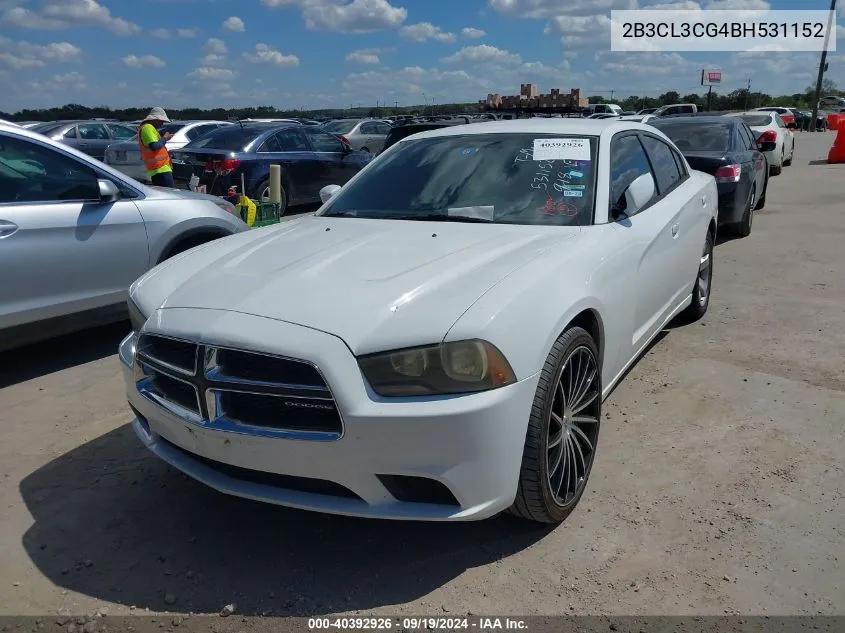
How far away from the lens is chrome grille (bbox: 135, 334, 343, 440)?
7.99 feet

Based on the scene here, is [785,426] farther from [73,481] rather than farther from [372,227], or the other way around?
[73,481]

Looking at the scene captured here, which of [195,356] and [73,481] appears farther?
[73,481]

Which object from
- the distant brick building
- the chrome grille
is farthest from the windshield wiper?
the distant brick building

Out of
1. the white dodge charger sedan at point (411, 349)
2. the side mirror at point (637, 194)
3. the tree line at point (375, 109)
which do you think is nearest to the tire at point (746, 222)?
the side mirror at point (637, 194)

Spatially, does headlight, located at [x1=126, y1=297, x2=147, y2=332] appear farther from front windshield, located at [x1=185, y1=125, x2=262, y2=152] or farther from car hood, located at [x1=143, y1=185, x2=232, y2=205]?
front windshield, located at [x1=185, y1=125, x2=262, y2=152]

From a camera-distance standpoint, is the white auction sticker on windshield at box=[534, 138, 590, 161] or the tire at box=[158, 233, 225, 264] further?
the tire at box=[158, 233, 225, 264]

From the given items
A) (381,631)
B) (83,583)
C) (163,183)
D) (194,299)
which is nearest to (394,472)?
(381,631)

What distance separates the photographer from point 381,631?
241 cm

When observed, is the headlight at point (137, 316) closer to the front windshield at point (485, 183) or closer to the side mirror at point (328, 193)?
the front windshield at point (485, 183)

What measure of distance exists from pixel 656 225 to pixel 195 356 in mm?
2677

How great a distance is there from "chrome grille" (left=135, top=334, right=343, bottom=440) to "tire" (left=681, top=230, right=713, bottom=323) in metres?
3.84

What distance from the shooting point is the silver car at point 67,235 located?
4465mm

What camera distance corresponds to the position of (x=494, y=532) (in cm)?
296

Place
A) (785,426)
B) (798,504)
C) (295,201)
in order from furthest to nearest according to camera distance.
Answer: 1. (295,201)
2. (785,426)
3. (798,504)
